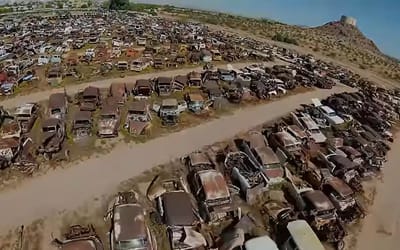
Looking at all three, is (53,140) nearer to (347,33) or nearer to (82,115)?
(82,115)

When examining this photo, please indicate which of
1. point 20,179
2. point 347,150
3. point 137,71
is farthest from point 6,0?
point 347,150

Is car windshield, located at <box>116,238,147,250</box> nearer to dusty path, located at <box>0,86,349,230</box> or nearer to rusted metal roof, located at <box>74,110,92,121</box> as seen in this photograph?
dusty path, located at <box>0,86,349,230</box>

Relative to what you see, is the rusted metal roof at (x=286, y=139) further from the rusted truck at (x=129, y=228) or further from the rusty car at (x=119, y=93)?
the rusty car at (x=119, y=93)

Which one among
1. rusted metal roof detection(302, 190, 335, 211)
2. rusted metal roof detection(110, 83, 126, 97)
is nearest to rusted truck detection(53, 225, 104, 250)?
rusted metal roof detection(302, 190, 335, 211)

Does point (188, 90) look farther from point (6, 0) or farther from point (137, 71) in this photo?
point (6, 0)

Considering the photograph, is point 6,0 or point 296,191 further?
point 6,0

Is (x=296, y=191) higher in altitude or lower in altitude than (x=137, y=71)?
higher
